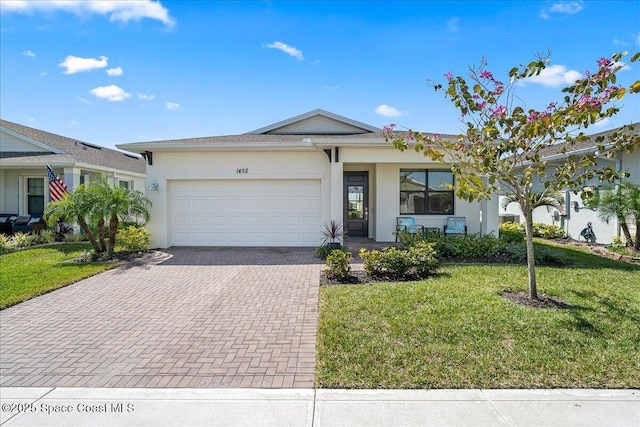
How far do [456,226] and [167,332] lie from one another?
34.1ft

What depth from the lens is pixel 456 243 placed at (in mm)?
9312

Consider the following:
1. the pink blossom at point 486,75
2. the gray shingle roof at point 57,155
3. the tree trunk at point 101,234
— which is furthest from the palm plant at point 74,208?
the pink blossom at point 486,75

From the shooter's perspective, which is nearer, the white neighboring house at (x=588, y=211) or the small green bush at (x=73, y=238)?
the white neighboring house at (x=588, y=211)

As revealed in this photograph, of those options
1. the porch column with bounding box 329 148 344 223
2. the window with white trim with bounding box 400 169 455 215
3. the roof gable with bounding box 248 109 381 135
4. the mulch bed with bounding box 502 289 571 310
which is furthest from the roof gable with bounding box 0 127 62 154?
the mulch bed with bounding box 502 289 571 310

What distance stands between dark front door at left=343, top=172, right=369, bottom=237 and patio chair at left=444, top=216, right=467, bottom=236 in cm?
301

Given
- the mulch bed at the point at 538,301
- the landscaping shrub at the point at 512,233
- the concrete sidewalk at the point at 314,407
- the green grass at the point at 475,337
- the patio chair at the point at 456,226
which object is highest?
the patio chair at the point at 456,226

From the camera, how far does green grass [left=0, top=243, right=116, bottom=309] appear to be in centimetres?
659

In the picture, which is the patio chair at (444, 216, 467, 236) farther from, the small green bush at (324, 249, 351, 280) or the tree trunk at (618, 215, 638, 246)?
the small green bush at (324, 249, 351, 280)

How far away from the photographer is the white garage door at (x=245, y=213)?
1180cm

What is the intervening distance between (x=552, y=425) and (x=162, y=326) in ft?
15.3

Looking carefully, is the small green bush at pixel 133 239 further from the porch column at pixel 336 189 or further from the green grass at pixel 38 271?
the porch column at pixel 336 189

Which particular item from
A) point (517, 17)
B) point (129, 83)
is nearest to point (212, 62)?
point (129, 83)

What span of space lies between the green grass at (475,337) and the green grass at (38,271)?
560 cm

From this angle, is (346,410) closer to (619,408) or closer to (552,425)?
(552,425)
